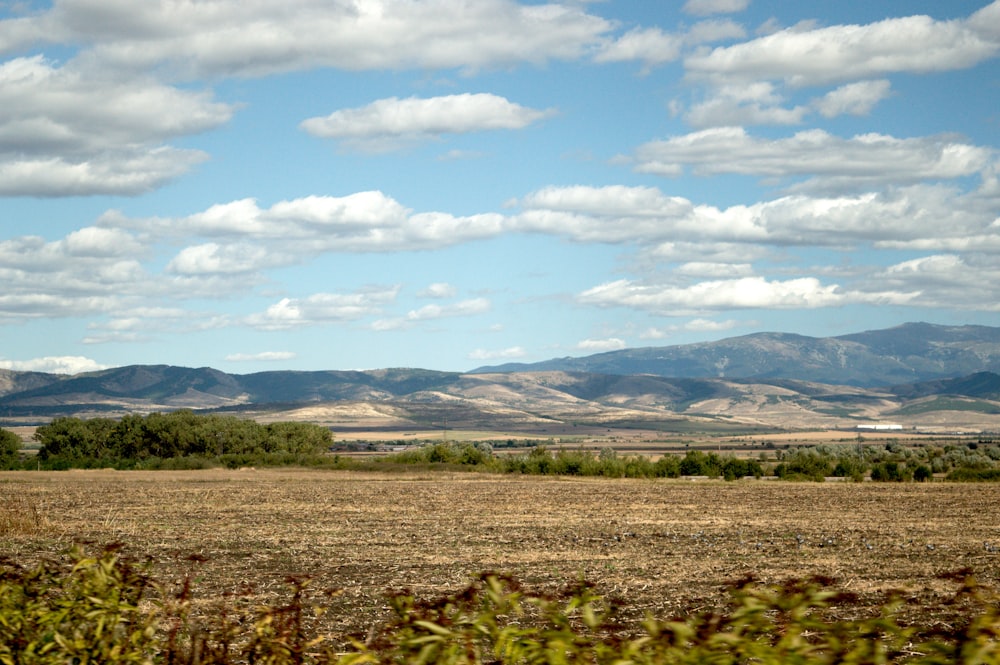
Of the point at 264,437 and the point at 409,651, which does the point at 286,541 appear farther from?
the point at 264,437

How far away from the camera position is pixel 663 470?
82312 millimetres

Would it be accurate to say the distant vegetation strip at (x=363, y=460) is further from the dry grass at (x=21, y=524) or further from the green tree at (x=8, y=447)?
the dry grass at (x=21, y=524)

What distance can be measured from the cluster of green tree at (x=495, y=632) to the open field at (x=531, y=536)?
1621 mm

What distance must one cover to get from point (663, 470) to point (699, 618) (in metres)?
79.4

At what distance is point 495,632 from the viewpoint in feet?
13.9

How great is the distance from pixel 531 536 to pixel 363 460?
2595 inches

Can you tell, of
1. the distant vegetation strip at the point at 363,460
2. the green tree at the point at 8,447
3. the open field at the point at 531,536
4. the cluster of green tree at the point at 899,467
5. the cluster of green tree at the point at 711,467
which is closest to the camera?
the open field at the point at 531,536

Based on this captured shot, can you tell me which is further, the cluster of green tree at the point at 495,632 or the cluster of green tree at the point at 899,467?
the cluster of green tree at the point at 899,467

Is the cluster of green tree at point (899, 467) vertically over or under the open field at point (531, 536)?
under

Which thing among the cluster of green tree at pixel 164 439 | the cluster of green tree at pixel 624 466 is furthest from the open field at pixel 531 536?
the cluster of green tree at pixel 164 439

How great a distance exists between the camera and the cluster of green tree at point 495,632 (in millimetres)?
3951

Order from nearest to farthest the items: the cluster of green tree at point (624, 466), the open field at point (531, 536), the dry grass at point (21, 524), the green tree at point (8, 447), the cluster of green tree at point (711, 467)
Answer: the open field at point (531, 536), the dry grass at point (21, 524), the cluster of green tree at point (711, 467), the cluster of green tree at point (624, 466), the green tree at point (8, 447)

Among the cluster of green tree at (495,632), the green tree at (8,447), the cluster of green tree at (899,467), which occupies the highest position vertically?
the cluster of green tree at (495,632)

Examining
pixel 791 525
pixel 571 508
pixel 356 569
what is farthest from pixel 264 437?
pixel 356 569
